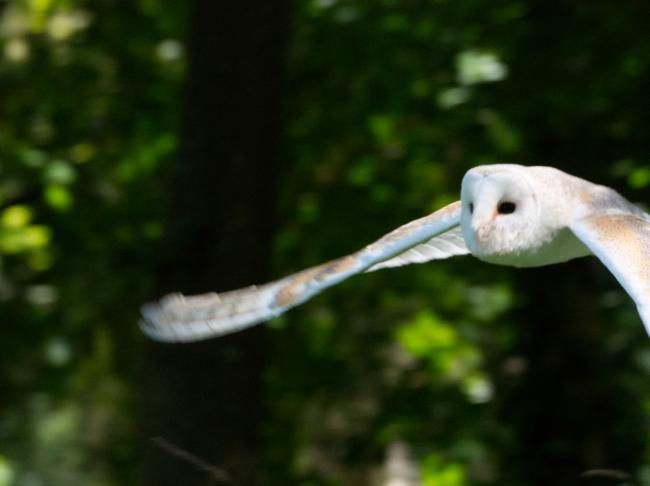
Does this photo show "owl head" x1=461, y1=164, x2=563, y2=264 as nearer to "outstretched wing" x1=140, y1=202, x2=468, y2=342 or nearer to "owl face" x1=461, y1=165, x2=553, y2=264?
"owl face" x1=461, y1=165, x2=553, y2=264

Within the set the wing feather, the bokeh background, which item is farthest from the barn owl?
the bokeh background

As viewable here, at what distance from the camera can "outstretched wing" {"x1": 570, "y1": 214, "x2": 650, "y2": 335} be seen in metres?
2.75

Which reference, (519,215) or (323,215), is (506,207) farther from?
(323,215)

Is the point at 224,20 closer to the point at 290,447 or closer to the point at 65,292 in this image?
the point at 65,292

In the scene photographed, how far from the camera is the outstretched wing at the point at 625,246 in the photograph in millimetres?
2748

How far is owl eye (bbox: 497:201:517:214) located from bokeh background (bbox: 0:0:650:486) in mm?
2127

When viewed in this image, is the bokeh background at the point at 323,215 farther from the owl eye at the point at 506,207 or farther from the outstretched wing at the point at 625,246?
the outstretched wing at the point at 625,246

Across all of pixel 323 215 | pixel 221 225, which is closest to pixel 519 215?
pixel 221 225

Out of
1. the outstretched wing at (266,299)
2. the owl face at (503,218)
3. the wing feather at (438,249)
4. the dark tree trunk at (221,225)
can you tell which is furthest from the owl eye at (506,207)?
the dark tree trunk at (221,225)

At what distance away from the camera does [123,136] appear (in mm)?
6488

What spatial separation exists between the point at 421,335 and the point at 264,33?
1.71 meters

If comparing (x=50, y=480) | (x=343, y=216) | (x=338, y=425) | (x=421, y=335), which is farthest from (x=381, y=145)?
(x=50, y=480)

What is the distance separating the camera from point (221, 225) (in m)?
5.22

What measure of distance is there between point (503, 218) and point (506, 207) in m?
0.04
